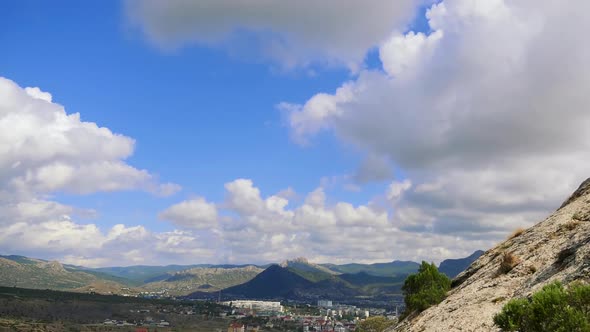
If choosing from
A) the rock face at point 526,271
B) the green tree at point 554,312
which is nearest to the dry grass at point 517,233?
the rock face at point 526,271

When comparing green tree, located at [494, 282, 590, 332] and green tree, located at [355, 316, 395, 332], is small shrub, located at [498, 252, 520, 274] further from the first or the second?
green tree, located at [355, 316, 395, 332]

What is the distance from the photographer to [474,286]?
3159cm

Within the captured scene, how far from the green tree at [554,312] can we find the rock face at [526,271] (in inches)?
195

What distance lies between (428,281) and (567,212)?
17857 mm

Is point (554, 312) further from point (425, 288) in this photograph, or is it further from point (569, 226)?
point (425, 288)

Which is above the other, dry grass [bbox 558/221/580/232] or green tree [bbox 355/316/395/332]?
dry grass [bbox 558/221/580/232]

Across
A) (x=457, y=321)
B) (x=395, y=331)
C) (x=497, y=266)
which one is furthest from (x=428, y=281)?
(x=457, y=321)

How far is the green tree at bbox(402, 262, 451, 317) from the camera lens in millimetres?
38406

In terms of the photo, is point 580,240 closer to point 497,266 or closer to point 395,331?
point 497,266

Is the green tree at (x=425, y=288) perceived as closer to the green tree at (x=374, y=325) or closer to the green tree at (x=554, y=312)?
the green tree at (x=554, y=312)

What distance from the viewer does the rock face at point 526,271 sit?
77.2ft

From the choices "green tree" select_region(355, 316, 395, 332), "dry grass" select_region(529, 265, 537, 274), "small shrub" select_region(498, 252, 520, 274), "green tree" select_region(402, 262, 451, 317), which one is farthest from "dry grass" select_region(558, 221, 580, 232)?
"green tree" select_region(355, 316, 395, 332)

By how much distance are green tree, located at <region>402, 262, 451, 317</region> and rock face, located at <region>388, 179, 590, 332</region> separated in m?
4.32

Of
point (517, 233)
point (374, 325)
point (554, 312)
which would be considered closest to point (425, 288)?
point (517, 233)
